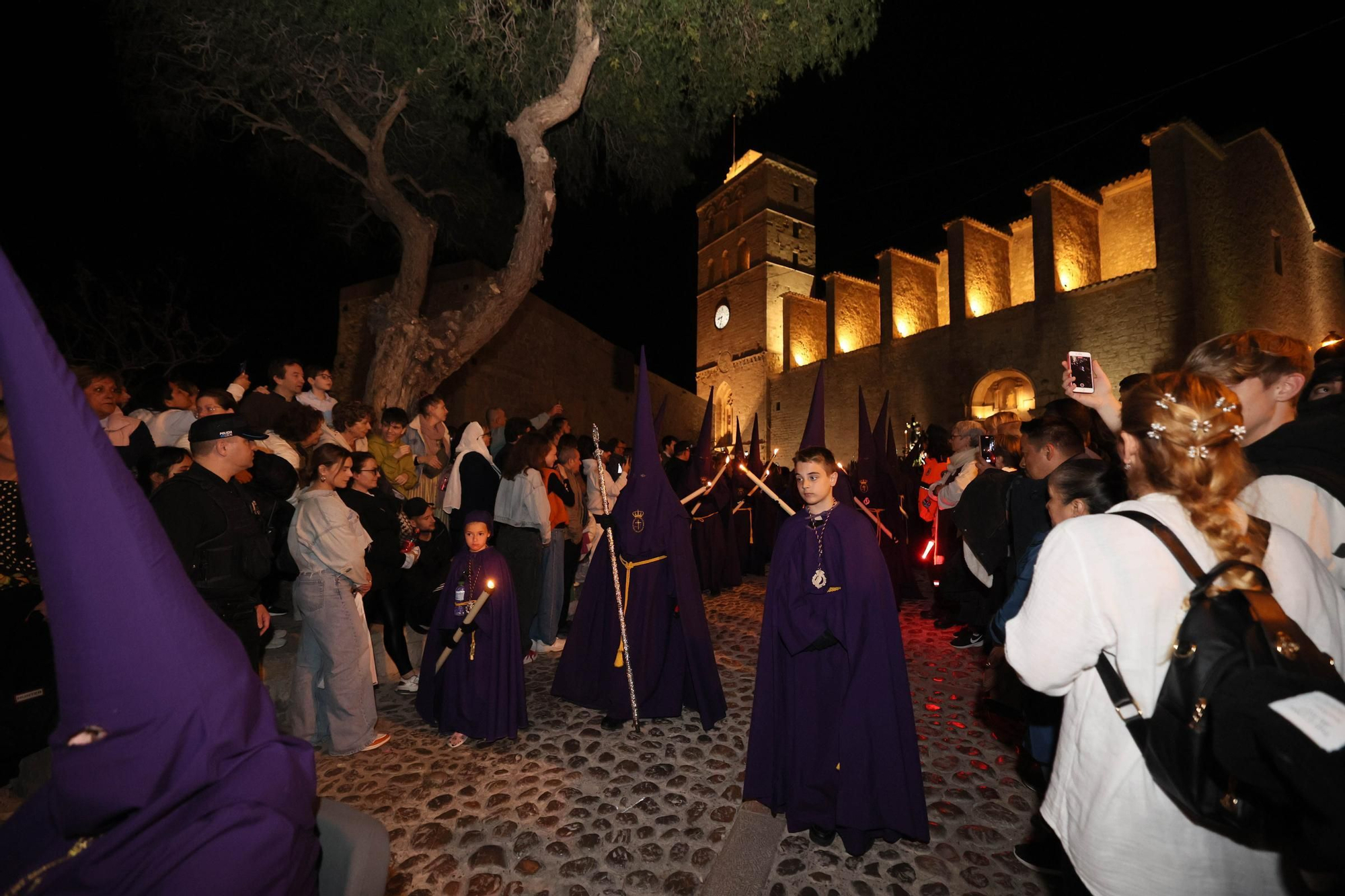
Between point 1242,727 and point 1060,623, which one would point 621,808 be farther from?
point 1242,727

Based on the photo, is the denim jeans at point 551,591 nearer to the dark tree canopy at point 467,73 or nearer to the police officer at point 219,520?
the police officer at point 219,520

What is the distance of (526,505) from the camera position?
220 inches

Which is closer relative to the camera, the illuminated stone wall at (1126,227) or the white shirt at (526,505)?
the white shirt at (526,505)

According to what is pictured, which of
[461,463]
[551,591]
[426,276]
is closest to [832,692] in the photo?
[551,591]

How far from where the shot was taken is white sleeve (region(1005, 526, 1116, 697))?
159cm

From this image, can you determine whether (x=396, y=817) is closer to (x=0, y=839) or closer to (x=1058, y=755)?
(x=0, y=839)

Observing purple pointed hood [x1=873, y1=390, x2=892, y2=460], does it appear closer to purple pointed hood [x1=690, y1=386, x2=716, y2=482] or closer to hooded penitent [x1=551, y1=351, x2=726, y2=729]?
purple pointed hood [x1=690, y1=386, x2=716, y2=482]

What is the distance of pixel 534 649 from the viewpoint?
632cm

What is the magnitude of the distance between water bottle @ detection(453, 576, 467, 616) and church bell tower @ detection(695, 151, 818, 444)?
26041mm

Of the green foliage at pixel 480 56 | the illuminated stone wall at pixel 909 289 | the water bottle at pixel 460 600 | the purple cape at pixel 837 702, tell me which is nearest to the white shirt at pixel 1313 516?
the purple cape at pixel 837 702

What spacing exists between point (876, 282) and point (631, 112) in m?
23.3

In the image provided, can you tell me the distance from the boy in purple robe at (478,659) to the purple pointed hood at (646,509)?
0.97 m

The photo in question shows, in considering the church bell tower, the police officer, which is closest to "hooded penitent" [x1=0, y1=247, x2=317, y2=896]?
the police officer

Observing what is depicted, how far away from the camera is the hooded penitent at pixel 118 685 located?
0.98 m
